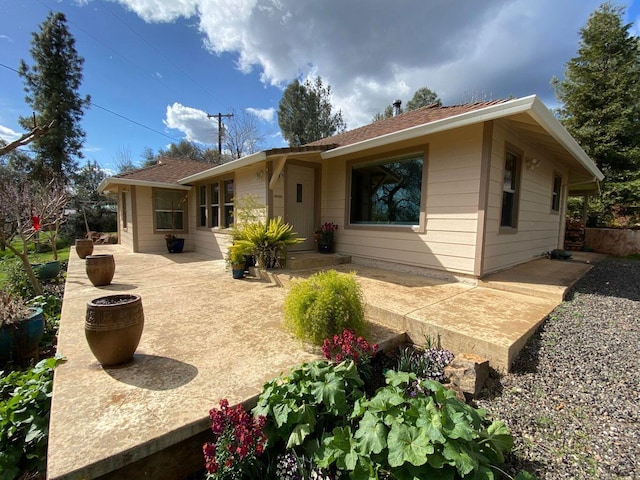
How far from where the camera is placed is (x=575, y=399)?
6.65ft

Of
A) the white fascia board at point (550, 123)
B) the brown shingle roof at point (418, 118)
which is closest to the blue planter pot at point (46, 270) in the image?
the brown shingle roof at point (418, 118)

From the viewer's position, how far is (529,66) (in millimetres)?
11469

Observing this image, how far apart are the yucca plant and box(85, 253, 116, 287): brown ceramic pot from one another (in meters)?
2.23

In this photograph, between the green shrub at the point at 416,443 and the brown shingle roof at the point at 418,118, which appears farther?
the brown shingle roof at the point at 418,118

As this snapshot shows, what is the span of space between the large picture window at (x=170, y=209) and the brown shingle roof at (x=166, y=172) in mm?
473

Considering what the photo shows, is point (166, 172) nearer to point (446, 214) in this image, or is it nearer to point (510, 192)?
point (446, 214)

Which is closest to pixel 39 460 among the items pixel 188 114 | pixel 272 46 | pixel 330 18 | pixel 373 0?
pixel 373 0

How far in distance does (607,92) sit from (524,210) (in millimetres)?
11298

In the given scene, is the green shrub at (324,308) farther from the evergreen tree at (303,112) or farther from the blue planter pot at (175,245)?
the evergreen tree at (303,112)

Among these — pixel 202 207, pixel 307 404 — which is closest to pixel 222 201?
pixel 202 207

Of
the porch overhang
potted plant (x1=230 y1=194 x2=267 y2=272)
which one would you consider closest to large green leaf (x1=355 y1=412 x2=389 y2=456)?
potted plant (x1=230 y1=194 x2=267 y2=272)

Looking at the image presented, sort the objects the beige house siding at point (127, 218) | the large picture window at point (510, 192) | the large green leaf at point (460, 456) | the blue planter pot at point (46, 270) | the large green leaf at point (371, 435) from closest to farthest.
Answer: the large green leaf at point (460, 456)
the large green leaf at point (371, 435)
the large picture window at point (510, 192)
the blue planter pot at point (46, 270)
the beige house siding at point (127, 218)

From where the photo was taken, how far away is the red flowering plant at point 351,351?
6.87 ft

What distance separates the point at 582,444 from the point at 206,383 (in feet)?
7.90
